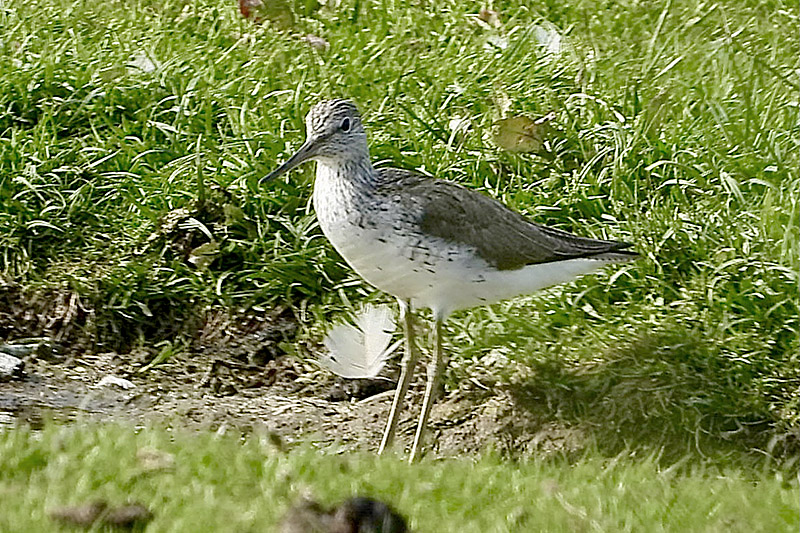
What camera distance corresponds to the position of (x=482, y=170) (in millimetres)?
5516

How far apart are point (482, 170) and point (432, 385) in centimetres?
132

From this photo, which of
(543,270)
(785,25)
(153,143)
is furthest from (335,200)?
(785,25)

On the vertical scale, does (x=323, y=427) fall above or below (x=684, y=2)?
below

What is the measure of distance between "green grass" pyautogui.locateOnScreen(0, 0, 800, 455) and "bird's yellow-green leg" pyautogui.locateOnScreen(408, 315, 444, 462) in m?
0.32

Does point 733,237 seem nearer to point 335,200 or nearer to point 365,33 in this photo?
point 335,200

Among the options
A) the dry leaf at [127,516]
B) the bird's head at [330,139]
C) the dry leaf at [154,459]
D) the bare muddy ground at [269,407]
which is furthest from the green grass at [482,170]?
the dry leaf at [127,516]

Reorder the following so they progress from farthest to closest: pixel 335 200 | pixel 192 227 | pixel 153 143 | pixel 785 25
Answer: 1. pixel 785 25
2. pixel 153 143
3. pixel 192 227
4. pixel 335 200

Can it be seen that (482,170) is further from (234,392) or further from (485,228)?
(234,392)

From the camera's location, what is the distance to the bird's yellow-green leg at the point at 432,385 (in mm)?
4359

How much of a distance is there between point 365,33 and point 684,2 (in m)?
1.50

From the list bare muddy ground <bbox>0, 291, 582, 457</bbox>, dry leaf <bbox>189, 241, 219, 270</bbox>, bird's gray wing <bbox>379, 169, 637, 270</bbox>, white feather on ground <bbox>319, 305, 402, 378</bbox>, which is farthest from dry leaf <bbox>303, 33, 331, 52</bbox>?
bird's gray wing <bbox>379, 169, 637, 270</bbox>

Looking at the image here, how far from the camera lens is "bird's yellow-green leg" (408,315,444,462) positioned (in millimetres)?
4359

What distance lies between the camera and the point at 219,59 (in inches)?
249

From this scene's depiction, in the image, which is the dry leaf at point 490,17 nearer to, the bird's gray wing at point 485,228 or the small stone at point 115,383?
the bird's gray wing at point 485,228
